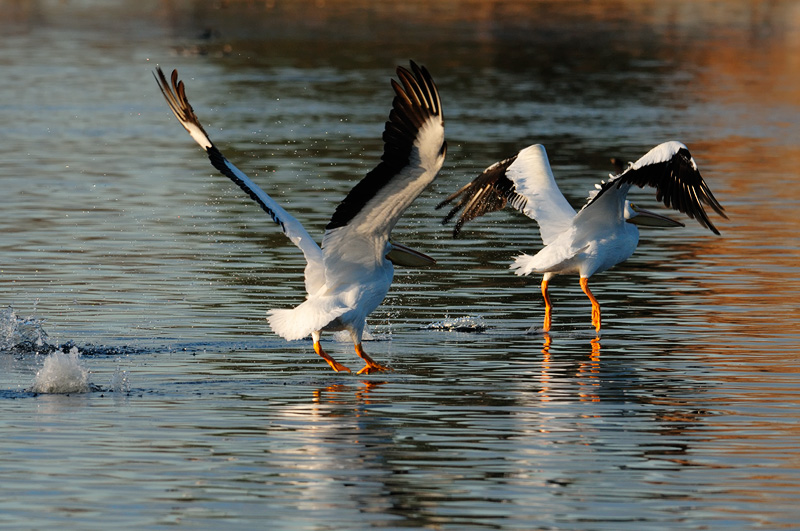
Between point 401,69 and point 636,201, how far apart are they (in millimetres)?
14217

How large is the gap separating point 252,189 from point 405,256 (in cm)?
128

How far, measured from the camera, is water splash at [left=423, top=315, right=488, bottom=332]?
13891 millimetres

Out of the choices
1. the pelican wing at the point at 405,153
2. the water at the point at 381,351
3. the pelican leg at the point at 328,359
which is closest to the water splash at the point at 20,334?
the water at the point at 381,351

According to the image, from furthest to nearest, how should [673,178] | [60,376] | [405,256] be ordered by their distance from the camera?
[673,178], [405,256], [60,376]

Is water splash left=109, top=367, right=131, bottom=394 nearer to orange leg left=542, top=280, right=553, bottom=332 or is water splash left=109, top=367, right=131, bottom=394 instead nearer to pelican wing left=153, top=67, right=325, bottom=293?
pelican wing left=153, top=67, right=325, bottom=293

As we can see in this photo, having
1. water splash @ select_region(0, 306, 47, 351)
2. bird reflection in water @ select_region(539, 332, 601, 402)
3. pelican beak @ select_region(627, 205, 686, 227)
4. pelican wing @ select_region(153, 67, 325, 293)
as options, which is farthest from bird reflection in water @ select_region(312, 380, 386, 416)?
pelican beak @ select_region(627, 205, 686, 227)

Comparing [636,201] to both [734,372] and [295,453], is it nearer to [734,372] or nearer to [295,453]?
[734,372]

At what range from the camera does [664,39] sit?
6694 centimetres

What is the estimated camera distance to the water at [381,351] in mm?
8523

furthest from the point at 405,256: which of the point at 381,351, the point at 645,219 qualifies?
the point at 645,219

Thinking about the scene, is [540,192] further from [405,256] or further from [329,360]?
[329,360]

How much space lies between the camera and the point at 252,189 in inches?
460

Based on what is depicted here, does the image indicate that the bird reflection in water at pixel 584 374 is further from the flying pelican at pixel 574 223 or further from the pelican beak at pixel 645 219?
the pelican beak at pixel 645 219

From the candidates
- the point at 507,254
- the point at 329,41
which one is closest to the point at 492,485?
the point at 507,254
